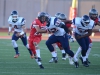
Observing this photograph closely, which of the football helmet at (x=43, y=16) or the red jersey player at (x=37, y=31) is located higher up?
the football helmet at (x=43, y=16)

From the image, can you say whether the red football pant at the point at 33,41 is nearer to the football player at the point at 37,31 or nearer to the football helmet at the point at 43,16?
the football player at the point at 37,31

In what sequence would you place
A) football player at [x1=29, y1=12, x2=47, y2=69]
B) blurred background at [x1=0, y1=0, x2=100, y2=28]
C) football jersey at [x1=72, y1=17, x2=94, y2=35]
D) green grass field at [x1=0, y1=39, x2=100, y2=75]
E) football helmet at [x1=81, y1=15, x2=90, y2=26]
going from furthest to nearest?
1. blurred background at [x1=0, y1=0, x2=100, y2=28]
2. football jersey at [x1=72, y1=17, x2=94, y2=35]
3. football helmet at [x1=81, y1=15, x2=90, y2=26]
4. football player at [x1=29, y1=12, x2=47, y2=69]
5. green grass field at [x1=0, y1=39, x2=100, y2=75]

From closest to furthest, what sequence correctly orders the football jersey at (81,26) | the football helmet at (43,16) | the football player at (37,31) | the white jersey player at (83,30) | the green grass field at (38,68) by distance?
the green grass field at (38,68) → the football helmet at (43,16) → the football player at (37,31) → the white jersey player at (83,30) → the football jersey at (81,26)

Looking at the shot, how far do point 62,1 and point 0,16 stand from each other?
5232 mm

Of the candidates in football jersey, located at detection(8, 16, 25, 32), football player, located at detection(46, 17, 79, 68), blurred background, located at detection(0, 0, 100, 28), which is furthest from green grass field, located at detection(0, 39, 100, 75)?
blurred background, located at detection(0, 0, 100, 28)

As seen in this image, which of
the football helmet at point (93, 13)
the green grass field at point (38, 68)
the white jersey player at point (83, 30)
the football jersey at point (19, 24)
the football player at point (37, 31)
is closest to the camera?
the green grass field at point (38, 68)

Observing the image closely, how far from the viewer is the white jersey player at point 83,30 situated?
12.2 meters

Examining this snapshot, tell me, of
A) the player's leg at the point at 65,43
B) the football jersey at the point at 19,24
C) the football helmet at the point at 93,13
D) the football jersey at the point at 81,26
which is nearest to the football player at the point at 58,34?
the player's leg at the point at 65,43

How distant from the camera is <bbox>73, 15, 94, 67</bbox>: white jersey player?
1218cm

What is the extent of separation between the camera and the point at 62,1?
3403cm

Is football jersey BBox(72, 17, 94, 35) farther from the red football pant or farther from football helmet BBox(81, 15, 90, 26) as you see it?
the red football pant

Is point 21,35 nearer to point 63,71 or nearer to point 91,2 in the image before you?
point 63,71

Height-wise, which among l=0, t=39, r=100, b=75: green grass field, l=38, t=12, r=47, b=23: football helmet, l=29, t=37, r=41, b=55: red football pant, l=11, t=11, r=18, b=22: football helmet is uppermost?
l=38, t=12, r=47, b=23: football helmet

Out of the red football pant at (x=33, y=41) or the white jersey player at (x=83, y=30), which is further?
the red football pant at (x=33, y=41)
